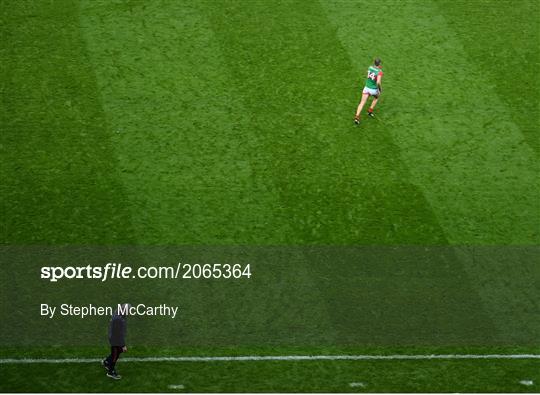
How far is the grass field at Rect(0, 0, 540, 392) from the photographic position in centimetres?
2042

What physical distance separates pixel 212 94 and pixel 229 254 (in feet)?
19.9

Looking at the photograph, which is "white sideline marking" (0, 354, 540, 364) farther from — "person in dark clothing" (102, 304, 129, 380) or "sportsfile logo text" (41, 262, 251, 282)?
"sportsfile logo text" (41, 262, 251, 282)

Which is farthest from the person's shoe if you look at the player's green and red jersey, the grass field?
the player's green and red jersey

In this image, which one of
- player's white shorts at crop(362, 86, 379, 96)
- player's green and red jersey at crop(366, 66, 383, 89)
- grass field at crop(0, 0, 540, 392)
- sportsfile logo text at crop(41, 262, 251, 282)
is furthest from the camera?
player's white shorts at crop(362, 86, 379, 96)

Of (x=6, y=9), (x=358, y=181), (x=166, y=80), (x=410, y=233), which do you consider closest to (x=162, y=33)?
(x=166, y=80)

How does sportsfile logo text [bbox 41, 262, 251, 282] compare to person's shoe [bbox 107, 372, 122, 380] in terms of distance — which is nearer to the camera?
person's shoe [bbox 107, 372, 122, 380]

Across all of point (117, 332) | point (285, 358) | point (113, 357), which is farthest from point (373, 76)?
point (113, 357)

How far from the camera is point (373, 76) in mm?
26219

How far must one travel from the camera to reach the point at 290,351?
66.6 ft

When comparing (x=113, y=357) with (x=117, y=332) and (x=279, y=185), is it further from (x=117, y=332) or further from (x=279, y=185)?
(x=279, y=185)

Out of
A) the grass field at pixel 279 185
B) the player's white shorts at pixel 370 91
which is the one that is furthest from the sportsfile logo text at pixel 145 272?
the player's white shorts at pixel 370 91

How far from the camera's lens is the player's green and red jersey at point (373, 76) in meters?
26.2

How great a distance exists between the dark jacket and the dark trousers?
0.09m

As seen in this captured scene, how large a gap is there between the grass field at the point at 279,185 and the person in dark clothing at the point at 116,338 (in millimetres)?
281
